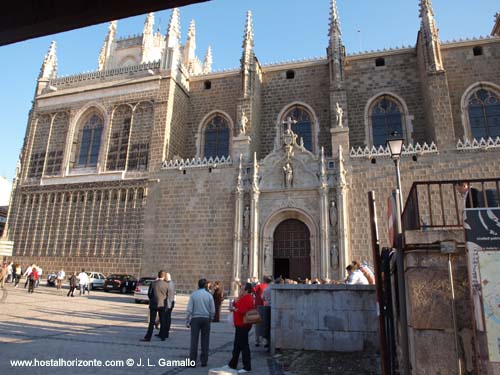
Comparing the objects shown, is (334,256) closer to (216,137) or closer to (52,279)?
(216,137)

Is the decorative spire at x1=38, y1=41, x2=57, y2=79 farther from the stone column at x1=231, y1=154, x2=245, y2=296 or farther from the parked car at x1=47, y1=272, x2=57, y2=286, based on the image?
the stone column at x1=231, y1=154, x2=245, y2=296

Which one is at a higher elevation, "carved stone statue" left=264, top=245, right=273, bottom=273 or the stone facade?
the stone facade

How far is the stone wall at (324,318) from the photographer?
286 inches

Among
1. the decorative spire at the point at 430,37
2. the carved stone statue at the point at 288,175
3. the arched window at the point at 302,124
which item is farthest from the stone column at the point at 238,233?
the decorative spire at the point at 430,37

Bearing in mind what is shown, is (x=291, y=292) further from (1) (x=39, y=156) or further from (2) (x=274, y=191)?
(1) (x=39, y=156)

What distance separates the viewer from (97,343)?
731 centimetres

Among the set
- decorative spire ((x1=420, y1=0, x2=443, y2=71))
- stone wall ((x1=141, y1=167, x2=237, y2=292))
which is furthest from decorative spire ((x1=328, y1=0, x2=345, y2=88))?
stone wall ((x1=141, y1=167, x2=237, y2=292))

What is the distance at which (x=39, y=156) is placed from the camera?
25.3m

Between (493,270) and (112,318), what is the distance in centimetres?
1041

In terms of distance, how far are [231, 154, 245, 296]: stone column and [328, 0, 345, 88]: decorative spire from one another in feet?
23.2

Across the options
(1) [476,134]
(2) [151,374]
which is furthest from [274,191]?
(2) [151,374]

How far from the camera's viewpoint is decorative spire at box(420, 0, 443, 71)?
63.9ft

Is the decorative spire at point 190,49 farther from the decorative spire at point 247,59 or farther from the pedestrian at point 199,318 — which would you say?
the pedestrian at point 199,318

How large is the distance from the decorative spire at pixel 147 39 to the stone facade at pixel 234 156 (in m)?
10.5
